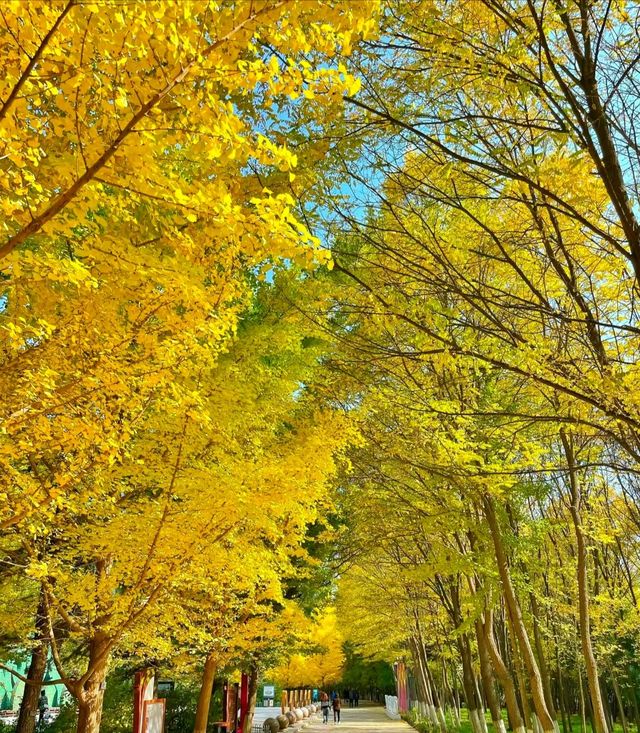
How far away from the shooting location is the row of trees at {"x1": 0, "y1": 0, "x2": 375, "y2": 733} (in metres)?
2.22

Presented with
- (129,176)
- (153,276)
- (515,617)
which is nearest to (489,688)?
(515,617)

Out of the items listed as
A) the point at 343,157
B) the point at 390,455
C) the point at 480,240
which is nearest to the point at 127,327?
the point at 343,157

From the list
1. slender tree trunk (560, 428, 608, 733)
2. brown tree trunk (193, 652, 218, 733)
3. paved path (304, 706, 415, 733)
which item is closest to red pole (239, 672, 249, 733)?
brown tree trunk (193, 652, 218, 733)

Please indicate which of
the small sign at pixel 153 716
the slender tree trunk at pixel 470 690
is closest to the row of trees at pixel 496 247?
the small sign at pixel 153 716

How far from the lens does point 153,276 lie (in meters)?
3.04

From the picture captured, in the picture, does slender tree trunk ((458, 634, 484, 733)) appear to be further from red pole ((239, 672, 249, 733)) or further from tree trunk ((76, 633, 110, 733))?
tree trunk ((76, 633, 110, 733))

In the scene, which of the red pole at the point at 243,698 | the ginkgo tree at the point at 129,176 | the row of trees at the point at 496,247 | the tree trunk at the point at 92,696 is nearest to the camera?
the ginkgo tree at the point at 129,176

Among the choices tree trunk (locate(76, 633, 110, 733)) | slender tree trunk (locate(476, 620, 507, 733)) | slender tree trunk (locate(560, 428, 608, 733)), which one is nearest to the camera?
tree trunk (locate(76, 633, 110, 733))

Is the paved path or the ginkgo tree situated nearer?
the ginkgo tree

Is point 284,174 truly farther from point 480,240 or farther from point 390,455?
point 390,455

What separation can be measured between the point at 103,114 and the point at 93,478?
366cm

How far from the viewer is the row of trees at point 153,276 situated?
2225mm

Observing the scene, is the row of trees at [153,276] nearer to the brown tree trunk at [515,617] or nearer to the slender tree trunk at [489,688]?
the brown tree trunk at [515,617]

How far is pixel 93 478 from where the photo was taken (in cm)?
525
